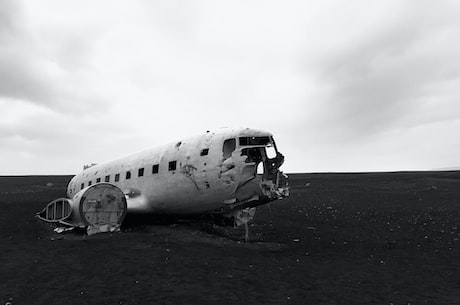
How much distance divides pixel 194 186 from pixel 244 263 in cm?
493

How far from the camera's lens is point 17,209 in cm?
2819

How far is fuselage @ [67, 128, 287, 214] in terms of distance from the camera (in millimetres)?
17047

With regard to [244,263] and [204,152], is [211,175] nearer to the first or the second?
[204,152]

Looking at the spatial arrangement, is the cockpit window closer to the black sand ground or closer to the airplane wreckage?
the airplane wreckage

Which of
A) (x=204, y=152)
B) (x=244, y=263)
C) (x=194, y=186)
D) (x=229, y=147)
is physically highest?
(x=229, y=147)

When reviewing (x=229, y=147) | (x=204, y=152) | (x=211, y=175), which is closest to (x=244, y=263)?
(x=211, y=175)

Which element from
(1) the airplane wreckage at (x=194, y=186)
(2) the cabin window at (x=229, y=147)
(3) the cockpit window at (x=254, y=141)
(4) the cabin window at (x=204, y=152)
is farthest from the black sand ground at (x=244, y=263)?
(3) the cockpit window at (x=254, y=141)

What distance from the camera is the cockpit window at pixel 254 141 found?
57.2ft

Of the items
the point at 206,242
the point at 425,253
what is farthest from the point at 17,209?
the point at 425,253

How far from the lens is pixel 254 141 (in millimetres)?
17703

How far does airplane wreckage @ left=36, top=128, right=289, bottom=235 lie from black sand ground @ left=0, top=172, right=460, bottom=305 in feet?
3.72

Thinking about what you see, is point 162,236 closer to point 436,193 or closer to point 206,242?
point 206,242

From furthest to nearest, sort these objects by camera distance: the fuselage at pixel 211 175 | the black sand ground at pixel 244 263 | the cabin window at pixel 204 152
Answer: the cabin window at pixel 204 152 → the fuselage at pixel 211 175 → the black sand ground at pixel 244 263

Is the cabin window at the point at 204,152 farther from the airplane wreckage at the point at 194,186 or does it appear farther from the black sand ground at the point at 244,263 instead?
the black sand ground at the point at 244,263
